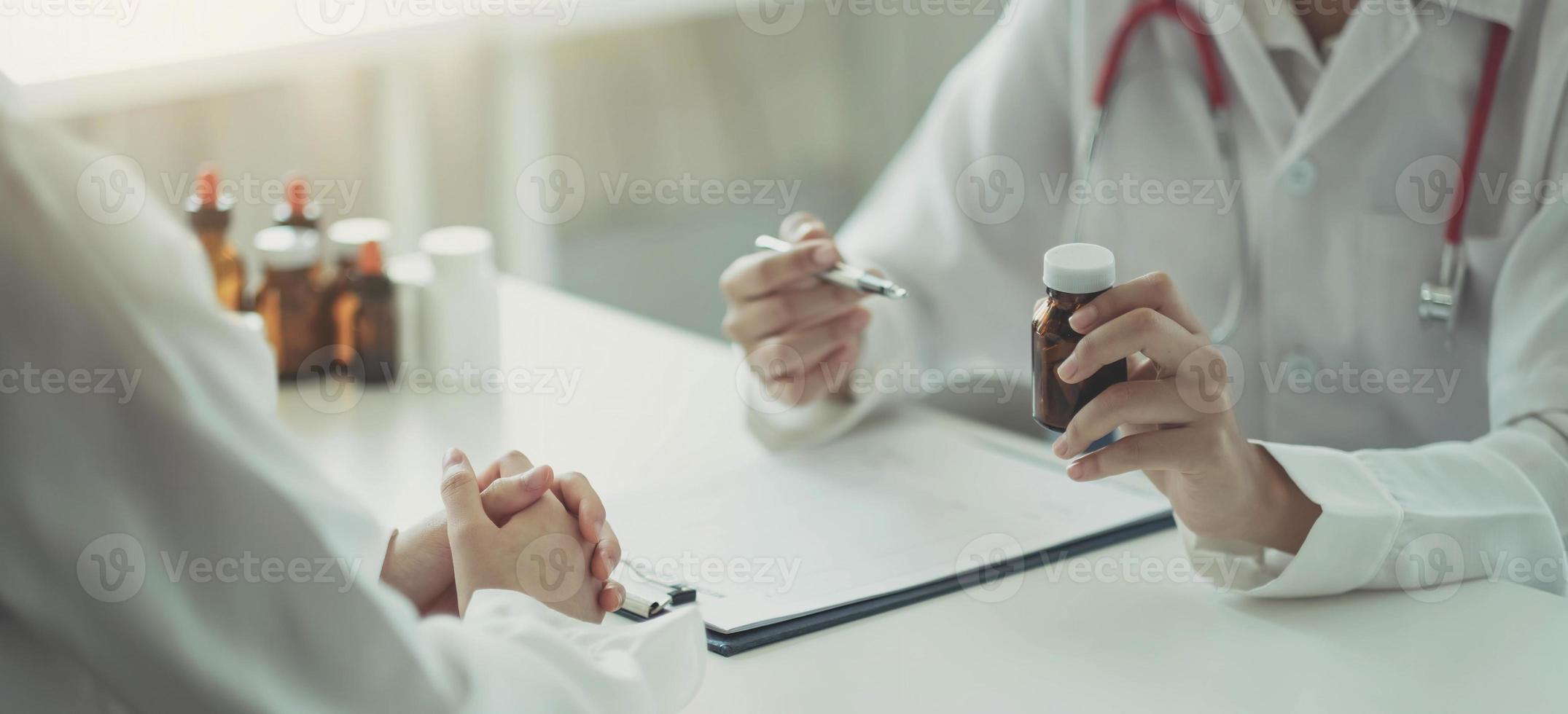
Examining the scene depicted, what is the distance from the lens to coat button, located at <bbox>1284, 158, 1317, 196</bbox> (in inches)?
47.3

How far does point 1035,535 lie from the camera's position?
0.98m

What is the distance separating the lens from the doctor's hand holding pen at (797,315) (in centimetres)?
117

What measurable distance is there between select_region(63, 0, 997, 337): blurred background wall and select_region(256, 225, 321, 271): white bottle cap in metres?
0.62

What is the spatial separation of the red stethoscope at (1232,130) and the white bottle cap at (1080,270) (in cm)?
49

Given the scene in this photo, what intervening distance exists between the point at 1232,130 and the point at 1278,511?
0.53 metres

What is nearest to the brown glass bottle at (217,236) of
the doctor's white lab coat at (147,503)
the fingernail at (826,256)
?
the fingernail at (826,256)

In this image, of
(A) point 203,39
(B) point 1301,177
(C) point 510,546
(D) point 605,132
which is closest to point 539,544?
(C) point 510,546

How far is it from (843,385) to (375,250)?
1.79ft

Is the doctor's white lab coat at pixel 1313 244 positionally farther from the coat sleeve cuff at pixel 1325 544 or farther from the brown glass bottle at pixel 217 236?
the brown glass bottle at pixel 217 236

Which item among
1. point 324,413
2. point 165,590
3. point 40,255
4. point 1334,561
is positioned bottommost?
point 324,413

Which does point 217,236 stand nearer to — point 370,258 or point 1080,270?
point 370,258

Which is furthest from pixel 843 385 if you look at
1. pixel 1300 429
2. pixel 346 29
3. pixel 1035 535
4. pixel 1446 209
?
pixel 346 29

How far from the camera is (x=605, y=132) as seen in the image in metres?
2.64

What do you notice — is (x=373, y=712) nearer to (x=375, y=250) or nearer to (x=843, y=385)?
(x=843, y=385)
